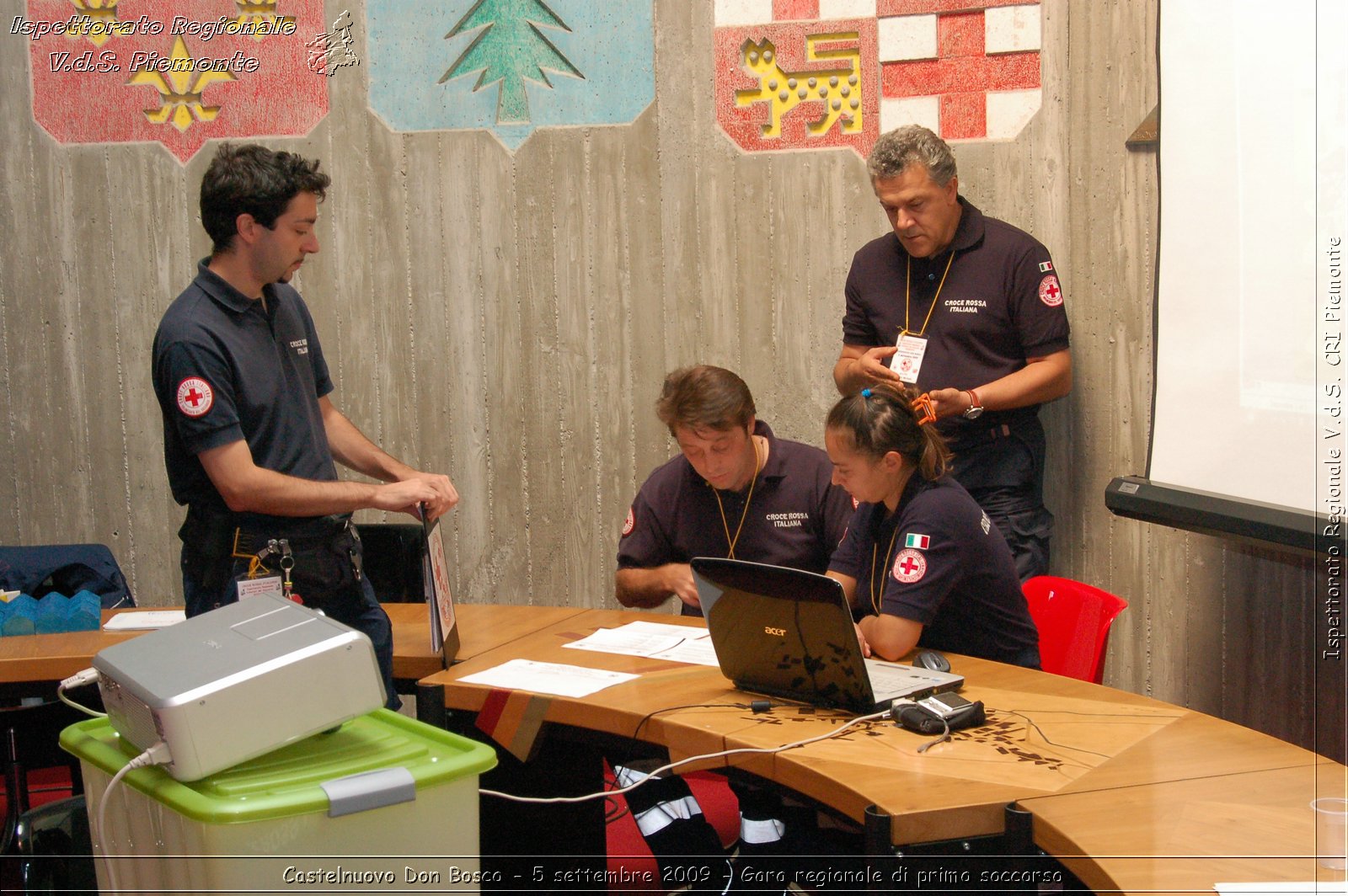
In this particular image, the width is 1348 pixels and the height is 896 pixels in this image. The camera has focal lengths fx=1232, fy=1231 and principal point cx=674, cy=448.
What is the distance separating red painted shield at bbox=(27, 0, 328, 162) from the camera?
13.8ft

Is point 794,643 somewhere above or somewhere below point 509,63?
below

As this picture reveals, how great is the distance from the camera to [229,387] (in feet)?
8.57

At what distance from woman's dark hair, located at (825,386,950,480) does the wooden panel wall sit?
140cm

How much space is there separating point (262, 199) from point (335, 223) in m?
1.59

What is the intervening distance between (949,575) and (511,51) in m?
2.51

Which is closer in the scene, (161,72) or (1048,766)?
(1048,766)

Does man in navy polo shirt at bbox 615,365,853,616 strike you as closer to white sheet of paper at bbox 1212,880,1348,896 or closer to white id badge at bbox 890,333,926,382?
white id badge at bbox 890,333,926,382

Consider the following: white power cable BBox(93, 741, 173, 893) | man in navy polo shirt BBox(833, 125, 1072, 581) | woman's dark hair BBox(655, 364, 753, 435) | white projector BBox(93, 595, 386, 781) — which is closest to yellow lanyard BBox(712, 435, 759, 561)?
woman's dark hair BBox(655, 364, 753, 435)

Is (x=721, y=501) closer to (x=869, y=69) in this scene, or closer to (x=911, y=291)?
(x=911, y=291)

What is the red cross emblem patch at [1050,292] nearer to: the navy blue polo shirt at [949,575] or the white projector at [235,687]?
the navy blue polo shirt at [949,575]

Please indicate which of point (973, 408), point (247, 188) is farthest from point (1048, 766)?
point (247, 188)

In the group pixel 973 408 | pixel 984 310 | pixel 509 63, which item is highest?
pixel 509 63

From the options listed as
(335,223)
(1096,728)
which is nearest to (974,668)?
(1096,728)

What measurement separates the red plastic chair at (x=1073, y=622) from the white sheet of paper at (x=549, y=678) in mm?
953
